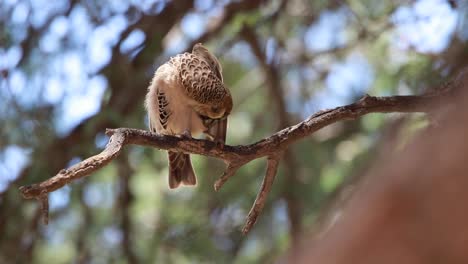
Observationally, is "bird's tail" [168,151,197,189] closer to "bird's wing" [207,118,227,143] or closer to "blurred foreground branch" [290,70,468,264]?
"bird's wing" [207,118,227,143]

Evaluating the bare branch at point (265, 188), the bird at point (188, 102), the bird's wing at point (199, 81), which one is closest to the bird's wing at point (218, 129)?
the bird at point (188, 102)

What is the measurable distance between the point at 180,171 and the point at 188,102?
1.69 ft

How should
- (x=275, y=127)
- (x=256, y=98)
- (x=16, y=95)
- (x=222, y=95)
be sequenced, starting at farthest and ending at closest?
(x=256, y=98) → (x=275, y=127) → (x=16, y=95) → (x=222, y=95)

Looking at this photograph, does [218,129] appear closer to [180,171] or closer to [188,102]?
[188,102]

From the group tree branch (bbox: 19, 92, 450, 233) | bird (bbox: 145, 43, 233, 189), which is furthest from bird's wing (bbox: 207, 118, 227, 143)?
tree branch (bbox: 19, 92, 450, 233)

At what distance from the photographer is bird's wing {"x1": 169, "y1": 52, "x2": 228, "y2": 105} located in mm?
4012

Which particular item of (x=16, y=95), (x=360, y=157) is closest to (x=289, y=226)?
(x=360, y=157)

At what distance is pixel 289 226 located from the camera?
573 cm

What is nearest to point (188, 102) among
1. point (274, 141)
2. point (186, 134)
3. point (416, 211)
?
point (186, 134)

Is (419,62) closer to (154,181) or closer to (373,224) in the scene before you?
(154,181)

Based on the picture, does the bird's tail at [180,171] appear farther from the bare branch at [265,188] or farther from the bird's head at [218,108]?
the bare branch at [265,188]

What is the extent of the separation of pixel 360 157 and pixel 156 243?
1.84 metres

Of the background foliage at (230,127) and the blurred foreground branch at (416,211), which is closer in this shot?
the blurred foreground branch at (416,211)

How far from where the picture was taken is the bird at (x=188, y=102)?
4051 millimetres
